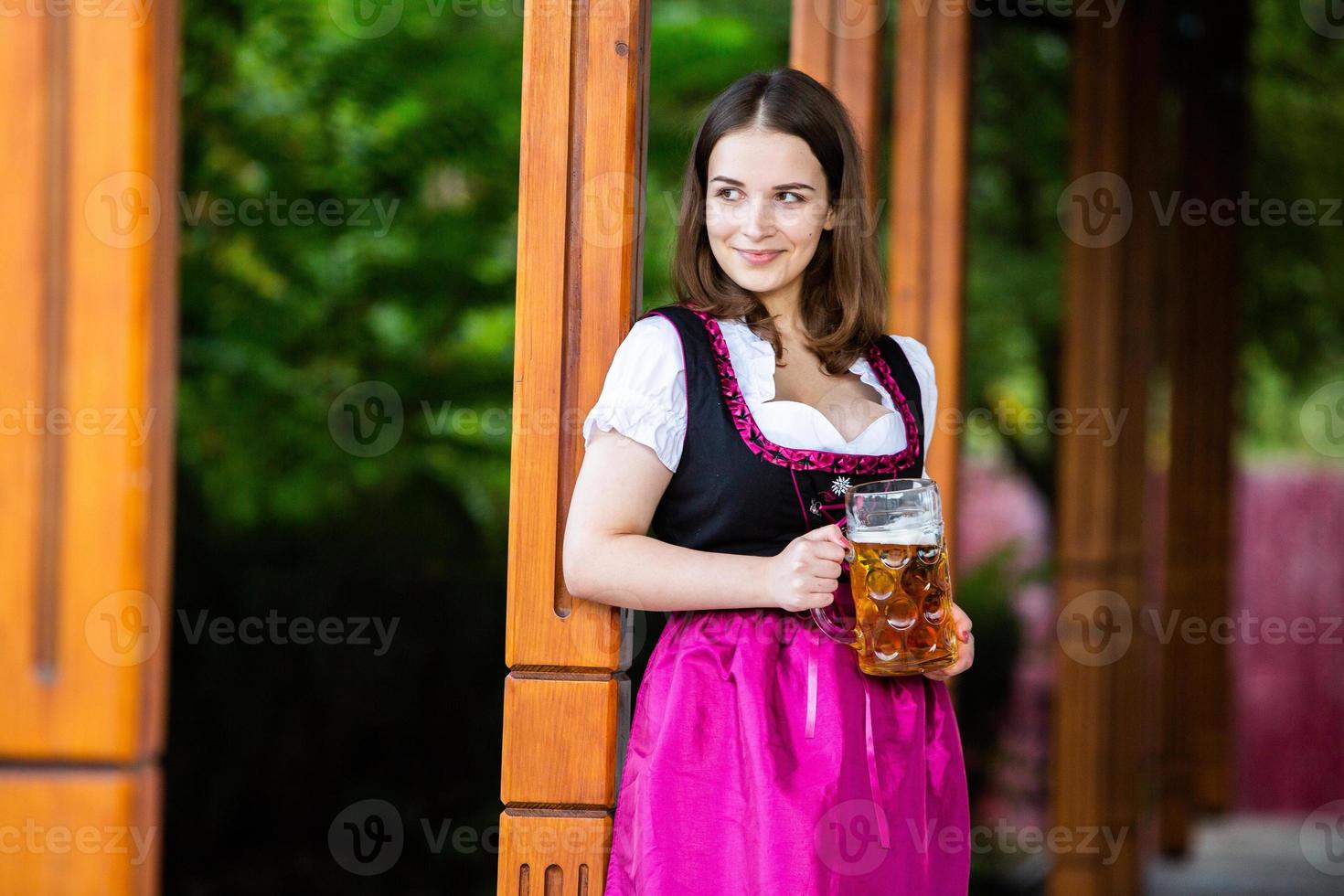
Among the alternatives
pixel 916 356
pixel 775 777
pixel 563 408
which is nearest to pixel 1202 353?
pixel 916 356

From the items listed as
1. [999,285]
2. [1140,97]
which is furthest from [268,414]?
[999,285]

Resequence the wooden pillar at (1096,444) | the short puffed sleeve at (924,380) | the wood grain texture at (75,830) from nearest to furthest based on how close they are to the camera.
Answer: the wood grain texture at (75,830) < the short puffed sleeve at (924,380) < the wooden pillar at (1096,444)

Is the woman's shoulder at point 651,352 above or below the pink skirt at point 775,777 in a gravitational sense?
above

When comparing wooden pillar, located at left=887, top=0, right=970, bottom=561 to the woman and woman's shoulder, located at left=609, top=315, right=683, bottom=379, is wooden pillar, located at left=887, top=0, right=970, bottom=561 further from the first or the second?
woman's shoulder, located at left=609, top=315, right=683, bottom=379

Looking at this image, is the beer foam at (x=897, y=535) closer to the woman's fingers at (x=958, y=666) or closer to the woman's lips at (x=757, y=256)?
the woman's fingers at (x=958, y=666)

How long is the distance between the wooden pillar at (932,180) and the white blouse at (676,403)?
5.01 feet

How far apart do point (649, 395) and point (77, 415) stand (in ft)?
2.19

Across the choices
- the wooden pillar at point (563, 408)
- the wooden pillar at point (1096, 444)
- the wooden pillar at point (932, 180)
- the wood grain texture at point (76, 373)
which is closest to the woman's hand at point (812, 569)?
the wooden pillar at point (563, 408)

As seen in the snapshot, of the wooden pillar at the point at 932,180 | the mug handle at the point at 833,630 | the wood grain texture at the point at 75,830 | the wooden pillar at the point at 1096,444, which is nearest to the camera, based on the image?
the wood grain texture at the point at 75,830

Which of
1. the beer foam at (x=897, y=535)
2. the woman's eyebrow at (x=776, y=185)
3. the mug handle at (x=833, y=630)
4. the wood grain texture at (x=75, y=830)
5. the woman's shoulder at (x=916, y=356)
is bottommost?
the wood grain texture at (x=75, y=830)

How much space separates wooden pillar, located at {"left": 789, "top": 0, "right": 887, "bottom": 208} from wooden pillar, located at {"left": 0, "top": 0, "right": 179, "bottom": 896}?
70.3 inches

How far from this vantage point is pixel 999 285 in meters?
6.58

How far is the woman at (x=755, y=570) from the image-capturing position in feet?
5.70

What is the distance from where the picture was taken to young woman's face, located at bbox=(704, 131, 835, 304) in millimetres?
1877
